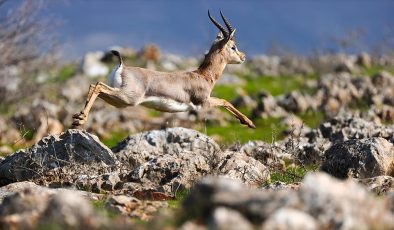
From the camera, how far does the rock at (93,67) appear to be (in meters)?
52.5

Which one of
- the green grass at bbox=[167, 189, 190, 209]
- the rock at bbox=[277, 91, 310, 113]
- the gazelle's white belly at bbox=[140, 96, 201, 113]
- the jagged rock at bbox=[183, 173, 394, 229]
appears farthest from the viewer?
the rock at bbox=[277, 91, 310, 113]

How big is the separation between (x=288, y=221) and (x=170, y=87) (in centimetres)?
1038

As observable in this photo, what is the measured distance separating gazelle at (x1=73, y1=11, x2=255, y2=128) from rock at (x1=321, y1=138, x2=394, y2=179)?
3.04 meters

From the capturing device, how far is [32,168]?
13.6 m

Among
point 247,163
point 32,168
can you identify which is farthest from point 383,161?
point 32,168

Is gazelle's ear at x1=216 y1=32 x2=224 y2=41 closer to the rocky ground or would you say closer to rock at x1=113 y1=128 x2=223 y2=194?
the rocky ground

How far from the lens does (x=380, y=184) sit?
37.3 feet

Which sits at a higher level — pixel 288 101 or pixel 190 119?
pixel 288 101

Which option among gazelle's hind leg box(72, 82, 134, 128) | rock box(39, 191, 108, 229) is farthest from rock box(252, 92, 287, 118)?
rock box(39, 191, 108, 229)

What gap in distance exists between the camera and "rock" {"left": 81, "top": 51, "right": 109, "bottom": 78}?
5250cm

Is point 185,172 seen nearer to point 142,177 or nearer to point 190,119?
point 142,177

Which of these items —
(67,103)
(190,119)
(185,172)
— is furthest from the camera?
(67,103)

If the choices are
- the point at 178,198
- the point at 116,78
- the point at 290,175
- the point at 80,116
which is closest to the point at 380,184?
the point at 290,175

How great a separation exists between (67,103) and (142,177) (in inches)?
1063
